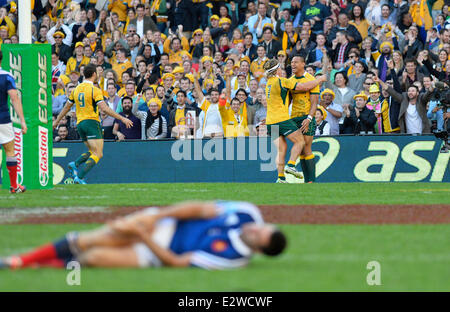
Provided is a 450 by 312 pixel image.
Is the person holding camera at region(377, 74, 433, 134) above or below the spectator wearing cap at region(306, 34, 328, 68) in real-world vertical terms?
below

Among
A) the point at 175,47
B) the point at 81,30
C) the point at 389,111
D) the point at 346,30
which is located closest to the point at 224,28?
the point at 175,47

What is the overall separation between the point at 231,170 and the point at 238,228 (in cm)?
1265

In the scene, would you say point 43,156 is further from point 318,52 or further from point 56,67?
point 56,67

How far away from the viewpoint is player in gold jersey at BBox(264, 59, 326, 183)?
1664cm

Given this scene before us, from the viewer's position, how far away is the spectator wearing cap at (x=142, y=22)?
957 inches

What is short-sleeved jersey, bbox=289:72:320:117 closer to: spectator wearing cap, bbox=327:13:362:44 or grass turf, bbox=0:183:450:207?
grass turf, bbox=0:183:450:207

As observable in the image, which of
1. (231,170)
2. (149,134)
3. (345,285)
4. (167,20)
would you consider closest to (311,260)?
(345,285)

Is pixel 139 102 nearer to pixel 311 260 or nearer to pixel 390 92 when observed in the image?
pixel 390 92

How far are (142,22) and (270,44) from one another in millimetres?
4666

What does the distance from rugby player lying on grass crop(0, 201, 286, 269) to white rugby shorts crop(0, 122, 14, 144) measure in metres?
7.73

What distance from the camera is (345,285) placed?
247 inches

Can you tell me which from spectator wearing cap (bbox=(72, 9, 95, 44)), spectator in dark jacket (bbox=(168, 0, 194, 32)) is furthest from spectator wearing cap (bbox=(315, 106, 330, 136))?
spectator wearing cap (bbox=(72, 9, 95, 44))

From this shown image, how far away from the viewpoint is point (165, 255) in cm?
637

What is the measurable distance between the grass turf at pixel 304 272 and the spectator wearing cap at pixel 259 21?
47.0 ft
